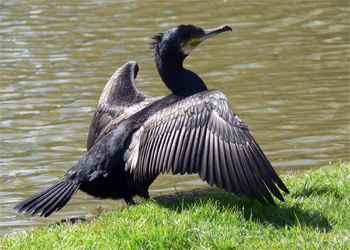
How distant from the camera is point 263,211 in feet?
15.5

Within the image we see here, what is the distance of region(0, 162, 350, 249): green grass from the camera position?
4.15 m

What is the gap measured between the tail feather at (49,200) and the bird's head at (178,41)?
1.47 meters

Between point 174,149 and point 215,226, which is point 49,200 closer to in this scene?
point 174,149

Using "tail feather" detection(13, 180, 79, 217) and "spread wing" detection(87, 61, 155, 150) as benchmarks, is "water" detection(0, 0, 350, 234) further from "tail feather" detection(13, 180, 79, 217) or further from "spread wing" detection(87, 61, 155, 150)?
"tail feather" detection(13, 180, 79, 217)

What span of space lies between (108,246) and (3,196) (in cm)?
367

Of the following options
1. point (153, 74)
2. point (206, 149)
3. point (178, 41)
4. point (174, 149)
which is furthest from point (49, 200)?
point (153, 74)

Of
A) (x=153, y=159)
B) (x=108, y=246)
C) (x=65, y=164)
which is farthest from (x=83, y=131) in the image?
(x=108, y=246)

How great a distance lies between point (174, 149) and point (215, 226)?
0.83 meters

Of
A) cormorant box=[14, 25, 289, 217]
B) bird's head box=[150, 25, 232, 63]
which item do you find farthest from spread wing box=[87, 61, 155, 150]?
bird's head box=[150, 25, 232, 63]

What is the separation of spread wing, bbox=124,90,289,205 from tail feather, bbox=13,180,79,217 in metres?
0.55

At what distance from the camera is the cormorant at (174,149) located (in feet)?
15.3

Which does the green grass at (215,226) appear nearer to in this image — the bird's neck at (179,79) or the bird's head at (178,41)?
the bird's neck at (179,79)

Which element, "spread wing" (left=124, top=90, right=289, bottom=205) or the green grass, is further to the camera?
"spread wing" (left=124, top=90, right=289, bottom=205)

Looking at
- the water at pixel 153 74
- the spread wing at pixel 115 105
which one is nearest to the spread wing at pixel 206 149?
the spread wing at pixel 115 105
